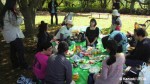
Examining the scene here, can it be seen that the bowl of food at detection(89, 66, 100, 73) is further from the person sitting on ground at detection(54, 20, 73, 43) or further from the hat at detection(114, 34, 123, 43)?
the person sitting on ground at detection(54, 20, 73, 43)

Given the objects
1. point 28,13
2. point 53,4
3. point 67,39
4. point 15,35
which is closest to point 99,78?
point 15,35

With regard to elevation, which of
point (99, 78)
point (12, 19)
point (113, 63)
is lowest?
point (99, 78)

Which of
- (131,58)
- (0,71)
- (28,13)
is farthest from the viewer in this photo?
(28,13)

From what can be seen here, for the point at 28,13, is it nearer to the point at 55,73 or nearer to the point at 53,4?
the point at 53,4

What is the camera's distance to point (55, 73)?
4.39 metres

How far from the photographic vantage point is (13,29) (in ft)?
19.8

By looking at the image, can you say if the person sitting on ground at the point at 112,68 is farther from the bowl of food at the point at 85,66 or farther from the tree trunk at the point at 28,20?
the tree trunk at the point at 28,20

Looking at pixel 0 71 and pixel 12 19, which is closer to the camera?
pixel 12 19

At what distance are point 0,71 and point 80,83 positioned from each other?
99.5 inches

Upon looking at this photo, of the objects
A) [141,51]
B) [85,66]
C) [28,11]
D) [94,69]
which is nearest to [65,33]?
[85,66]

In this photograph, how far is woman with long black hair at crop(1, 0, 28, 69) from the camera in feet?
18.9

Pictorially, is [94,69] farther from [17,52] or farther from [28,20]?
[28,20]

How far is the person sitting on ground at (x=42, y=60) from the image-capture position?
4.71 metres

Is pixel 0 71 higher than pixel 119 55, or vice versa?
pixel 119 55
